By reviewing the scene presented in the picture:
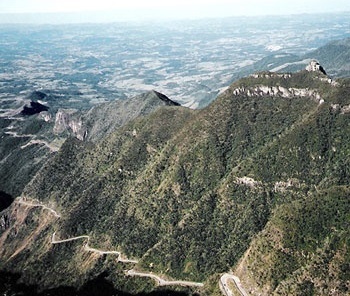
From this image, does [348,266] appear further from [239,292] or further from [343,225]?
[239,292]

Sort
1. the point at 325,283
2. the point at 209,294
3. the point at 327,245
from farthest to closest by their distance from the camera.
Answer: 1. the point at 209,294
2. the point at 327,245
3. the point at 325,283

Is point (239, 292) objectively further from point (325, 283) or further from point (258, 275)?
point (325, 283)

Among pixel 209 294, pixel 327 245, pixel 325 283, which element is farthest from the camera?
pixel 209 294

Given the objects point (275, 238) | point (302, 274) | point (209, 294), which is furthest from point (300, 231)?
point (209, 294)

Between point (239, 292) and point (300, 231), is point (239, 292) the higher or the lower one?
the lower one

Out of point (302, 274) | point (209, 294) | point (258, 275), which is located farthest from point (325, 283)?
point (209, 294)

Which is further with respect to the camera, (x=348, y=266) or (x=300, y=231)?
(x=300, y=231)

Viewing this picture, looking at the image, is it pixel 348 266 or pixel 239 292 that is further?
pixel 239 292

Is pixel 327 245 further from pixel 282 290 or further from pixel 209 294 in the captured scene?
pixel 209 294

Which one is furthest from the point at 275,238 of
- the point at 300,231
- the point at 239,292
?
the point at 239,292
